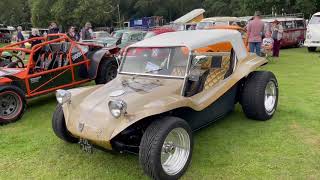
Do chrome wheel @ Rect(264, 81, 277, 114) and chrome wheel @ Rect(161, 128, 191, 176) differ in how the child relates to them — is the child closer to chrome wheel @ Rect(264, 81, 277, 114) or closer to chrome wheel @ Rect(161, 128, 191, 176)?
chrome wheel @ Rect(264, 81, 277, 114)

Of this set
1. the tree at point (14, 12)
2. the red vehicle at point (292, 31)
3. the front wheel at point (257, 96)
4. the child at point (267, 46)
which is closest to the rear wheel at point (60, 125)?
the front wheel at point (257, 96)

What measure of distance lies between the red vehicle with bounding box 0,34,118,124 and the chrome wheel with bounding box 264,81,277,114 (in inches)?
156

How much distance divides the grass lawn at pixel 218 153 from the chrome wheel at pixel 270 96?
21 cm

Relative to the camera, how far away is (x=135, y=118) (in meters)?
4.17

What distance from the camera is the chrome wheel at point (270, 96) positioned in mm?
6296

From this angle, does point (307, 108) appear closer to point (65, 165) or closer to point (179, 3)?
point (65, 165)

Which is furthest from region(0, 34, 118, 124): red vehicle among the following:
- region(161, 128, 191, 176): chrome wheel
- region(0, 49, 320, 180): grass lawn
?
region(161, 128, 191, 176): chrome wheel

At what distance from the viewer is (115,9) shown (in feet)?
206

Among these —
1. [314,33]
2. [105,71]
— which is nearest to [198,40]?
[105,71]

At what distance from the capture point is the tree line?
96.3 ft

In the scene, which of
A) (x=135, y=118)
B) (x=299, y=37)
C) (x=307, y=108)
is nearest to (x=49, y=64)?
(x=135, y=118)

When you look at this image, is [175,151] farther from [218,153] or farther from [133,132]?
[218,153]

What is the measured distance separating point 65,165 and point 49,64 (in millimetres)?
3815

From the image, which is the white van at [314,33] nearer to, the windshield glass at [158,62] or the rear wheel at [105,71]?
the rear wheel at [105,71]
